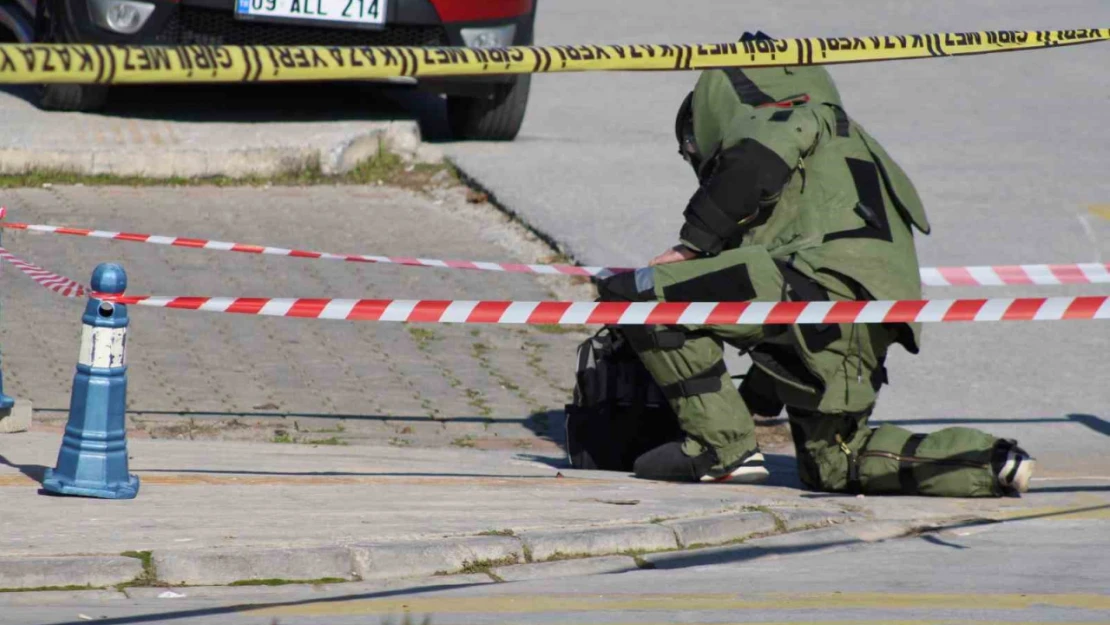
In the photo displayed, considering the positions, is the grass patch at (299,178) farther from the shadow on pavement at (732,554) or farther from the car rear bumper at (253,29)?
the shadow on pavement at (732,554)

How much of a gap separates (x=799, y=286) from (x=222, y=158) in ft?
17.3

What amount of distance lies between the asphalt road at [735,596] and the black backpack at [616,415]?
1211mm

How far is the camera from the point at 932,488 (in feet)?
18.4

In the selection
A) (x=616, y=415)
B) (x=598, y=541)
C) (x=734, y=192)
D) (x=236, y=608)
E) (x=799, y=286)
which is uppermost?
(x=734, y=192)

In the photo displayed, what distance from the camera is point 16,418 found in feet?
19.8

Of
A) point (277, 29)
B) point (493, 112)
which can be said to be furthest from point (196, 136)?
point (493, 112)

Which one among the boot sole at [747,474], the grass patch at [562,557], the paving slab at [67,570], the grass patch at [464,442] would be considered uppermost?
the boot sole at [747,474]

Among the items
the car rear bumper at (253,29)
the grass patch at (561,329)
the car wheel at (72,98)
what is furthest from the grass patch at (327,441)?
the car wheel at (72,98)

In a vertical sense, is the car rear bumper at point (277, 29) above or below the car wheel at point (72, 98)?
above

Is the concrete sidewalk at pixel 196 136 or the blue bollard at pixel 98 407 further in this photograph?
the concrete sidewalk at pixel 196 136

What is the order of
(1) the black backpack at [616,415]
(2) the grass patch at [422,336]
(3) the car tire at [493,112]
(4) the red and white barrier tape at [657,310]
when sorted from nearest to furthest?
(4) the red and white barrier tape at [657,310] < (1) the black backpack at [616,415] < (2) the grass patch at [422,336] < (3) the car tire at [493,112]

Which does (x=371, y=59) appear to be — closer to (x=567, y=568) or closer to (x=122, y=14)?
(x=567, y=568)

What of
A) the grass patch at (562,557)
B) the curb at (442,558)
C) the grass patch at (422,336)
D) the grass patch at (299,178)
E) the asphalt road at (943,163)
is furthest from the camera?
the grass patch at (299,178)

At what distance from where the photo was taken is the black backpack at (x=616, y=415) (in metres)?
6.10
